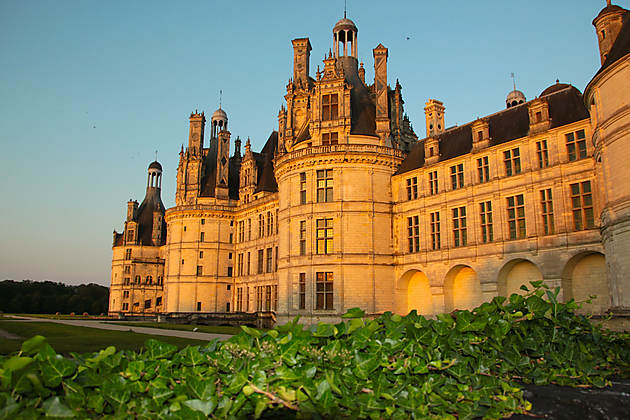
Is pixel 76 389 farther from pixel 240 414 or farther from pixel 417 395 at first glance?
pixel 417 395

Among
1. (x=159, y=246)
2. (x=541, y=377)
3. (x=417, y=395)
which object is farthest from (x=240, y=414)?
(x=159, y=246)

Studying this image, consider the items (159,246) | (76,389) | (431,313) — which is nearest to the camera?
(76,389)

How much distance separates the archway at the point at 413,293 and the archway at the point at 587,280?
30.2 ft

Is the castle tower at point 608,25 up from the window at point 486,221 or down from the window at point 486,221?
up

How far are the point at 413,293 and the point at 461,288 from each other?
12.9ft

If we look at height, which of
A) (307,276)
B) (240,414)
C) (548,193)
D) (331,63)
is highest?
(331,63)

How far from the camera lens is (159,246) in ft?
228

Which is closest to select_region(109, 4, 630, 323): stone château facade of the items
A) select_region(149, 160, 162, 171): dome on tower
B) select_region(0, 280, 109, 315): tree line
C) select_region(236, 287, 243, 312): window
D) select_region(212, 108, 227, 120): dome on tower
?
select_region(236, 287, 243, 312): window

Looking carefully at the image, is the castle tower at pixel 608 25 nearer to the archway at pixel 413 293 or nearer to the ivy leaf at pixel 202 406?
the archway at pixel 413 293

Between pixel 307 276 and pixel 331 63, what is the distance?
598 inches

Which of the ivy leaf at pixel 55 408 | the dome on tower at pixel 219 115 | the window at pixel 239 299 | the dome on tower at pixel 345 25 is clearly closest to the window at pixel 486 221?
the dome on tower at pixel 345 25

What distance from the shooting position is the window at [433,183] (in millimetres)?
30781

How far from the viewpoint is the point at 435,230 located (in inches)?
1194

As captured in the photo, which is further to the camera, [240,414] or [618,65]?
[618,65]
